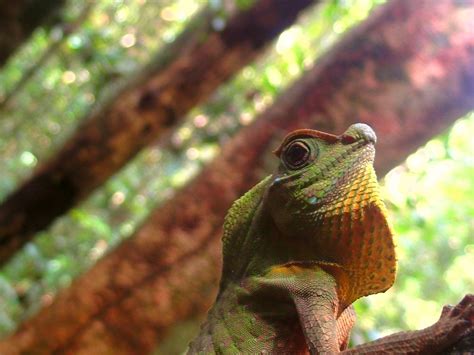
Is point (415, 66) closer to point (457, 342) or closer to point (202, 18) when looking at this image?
point (202, 18)

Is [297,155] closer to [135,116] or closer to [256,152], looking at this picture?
[256,152]

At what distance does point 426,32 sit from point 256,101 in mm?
2568

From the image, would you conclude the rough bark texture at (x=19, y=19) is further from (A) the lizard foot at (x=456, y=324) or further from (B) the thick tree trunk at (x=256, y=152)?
(A) the lizard foot at (x=456, y=324)

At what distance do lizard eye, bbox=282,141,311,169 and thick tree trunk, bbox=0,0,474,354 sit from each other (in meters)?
1.44

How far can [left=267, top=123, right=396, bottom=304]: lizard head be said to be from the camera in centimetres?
102

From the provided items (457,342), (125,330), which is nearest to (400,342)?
(457,342)

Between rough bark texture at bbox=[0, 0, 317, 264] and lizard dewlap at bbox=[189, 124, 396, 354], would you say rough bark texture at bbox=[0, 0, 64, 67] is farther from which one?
lizard dewlap at bbox=[189, 124, 396, 354]

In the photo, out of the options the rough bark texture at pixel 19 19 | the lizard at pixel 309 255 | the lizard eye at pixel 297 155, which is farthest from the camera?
the rough bark texture at pixel 19 19

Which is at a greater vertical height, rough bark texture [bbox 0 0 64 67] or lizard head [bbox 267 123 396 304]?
rough bark texture [bbox 0 0 64 67]

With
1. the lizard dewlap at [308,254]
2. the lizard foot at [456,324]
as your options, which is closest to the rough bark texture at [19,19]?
the lizard dewlap at [308,254]

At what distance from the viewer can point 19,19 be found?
3.25 metres

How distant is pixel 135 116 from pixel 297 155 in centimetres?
223

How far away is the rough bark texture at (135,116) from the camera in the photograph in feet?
10.6

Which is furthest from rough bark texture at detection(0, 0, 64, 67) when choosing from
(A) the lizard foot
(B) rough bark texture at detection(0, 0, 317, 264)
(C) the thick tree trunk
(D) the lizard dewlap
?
(A) the lizard foot
